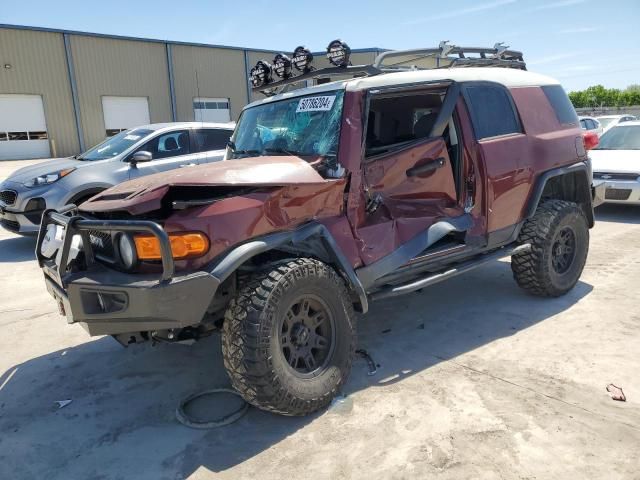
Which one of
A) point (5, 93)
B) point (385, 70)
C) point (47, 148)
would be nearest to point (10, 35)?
point (5, 93)

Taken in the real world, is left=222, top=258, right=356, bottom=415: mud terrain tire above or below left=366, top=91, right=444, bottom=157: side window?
below

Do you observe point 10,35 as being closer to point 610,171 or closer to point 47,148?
point 47,148

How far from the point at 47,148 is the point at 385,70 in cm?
2515

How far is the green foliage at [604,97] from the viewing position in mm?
46188

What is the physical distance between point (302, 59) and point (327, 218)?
1.54 metres

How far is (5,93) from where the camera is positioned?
23234mm

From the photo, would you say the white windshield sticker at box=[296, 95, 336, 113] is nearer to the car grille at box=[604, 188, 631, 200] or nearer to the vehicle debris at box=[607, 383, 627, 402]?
the vehicle debris at box=[607, 383, 627, 402]

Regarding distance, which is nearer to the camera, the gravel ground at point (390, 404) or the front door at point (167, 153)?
the gravel ground at point (390, 404)

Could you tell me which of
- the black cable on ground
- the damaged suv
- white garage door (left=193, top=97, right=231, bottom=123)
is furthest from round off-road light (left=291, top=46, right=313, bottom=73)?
white garage door (left=193, top=97, right=231, bottom=123)

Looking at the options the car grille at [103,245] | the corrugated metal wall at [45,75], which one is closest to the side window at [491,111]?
the car grille at [103,245]

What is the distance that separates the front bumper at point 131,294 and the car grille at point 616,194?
8.02m

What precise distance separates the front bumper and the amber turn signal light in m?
0.11

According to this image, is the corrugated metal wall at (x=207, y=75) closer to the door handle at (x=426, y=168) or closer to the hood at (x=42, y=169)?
the hood at (x=42, y=169)

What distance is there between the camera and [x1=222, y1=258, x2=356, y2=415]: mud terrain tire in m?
2.69
